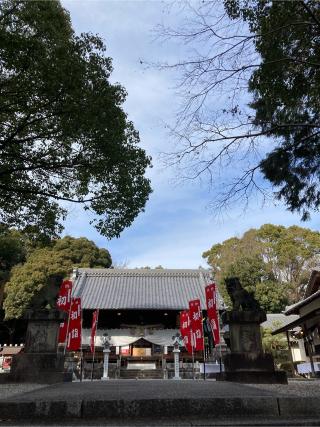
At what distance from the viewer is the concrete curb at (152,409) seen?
372cm

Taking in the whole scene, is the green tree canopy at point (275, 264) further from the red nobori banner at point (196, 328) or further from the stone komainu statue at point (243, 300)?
the stone komainu statue at point (243, 300)

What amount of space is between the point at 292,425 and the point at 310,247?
114 ft

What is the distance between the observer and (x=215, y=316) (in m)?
14.3

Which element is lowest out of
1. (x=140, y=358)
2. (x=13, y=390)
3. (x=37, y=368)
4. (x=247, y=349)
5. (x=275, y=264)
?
(x=13, y=390)

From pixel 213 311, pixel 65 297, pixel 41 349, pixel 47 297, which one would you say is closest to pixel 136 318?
pixel 213 311

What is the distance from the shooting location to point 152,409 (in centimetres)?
378

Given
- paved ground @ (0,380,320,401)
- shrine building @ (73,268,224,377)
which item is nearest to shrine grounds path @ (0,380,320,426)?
paved ground @ (0,380,320,401)

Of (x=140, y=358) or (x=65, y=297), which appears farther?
A: (x=140, y=358)

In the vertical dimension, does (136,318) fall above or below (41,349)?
above

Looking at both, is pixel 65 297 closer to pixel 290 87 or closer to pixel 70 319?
pixel 70 319

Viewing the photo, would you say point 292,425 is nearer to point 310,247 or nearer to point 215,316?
point 215,316

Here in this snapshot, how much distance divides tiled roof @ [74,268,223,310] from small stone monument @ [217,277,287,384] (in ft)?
53.0

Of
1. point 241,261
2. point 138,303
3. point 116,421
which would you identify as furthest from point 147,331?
point 116,421

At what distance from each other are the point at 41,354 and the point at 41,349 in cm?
15
